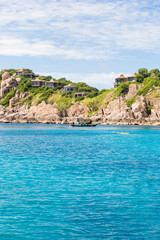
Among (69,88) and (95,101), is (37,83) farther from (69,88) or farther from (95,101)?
(95,101)

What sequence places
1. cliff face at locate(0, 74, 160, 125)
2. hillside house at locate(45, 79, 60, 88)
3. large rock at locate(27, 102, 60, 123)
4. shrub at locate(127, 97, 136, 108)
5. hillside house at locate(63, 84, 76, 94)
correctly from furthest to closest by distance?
hillside house at locate(45, 79, 60, 88), hillside house at locate(63, 84, 76, 94), large rock at locate(27, 102, 60, 123), shrub at locate(127, 97, 136, 108), cliff face at locate(0, 74, 160, 125)

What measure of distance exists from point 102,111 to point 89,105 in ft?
33.0

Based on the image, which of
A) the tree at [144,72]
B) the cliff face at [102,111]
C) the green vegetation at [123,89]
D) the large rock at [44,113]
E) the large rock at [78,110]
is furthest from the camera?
the large rock at [78,110]

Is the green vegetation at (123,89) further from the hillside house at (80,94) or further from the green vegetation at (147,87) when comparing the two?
the hillside house at (80,94)

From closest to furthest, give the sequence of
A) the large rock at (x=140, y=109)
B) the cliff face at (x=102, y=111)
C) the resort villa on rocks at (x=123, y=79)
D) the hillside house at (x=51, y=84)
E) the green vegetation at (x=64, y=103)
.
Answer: the large rock at (x=140, y=109), the cliff face at (x=102, y=111), the resort villa on rocks at (x=123, y=79), the green vegetation at (x=64, y=103), the hillside house at (x=51, y=84)

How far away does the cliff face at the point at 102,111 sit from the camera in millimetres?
141750

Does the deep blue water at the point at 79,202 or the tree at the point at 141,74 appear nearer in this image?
the deep blue water at the point at 79,202

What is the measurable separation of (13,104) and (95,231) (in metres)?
183

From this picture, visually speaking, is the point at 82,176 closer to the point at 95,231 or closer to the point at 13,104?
the point at 95,231

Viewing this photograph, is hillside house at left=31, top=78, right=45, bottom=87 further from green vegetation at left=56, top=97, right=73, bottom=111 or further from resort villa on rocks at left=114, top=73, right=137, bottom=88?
resort villa on rocks at left=114, top=73, right=137, bottom=88

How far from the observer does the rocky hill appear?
14350cm

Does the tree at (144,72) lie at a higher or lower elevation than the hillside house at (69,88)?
higher

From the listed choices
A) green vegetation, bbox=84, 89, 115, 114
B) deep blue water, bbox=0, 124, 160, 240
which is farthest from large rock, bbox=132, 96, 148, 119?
deep blue water, bbox=0, 124, 160, 240

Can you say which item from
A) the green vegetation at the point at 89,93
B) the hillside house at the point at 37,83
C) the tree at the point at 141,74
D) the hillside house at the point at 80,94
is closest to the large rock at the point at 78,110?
the green vegetation at the point at 89,93
